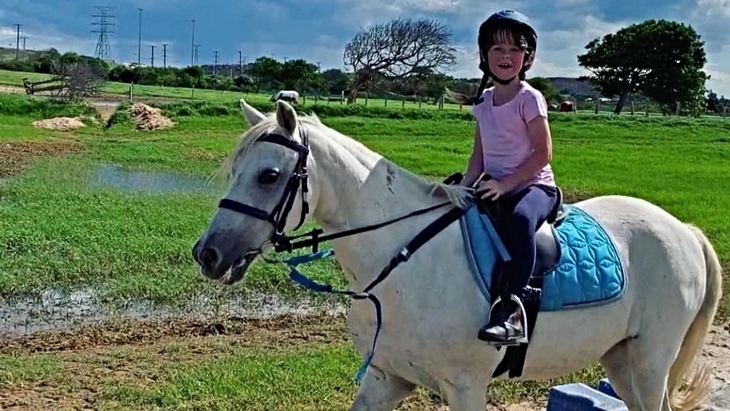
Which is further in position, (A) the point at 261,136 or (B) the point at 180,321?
(B) the point at 180,321

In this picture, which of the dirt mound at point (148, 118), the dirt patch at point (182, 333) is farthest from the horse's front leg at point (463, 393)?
the dirt mound at point (148, 118)

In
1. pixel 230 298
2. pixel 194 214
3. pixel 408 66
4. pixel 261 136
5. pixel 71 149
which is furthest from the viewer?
pixel 408 66

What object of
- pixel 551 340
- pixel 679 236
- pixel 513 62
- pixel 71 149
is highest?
pixel 513 62

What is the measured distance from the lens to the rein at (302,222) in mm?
3029

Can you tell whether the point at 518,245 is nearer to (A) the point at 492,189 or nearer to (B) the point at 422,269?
(A) the point at 492,189

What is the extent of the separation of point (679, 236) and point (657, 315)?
0.44m

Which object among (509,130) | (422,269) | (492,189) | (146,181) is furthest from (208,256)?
(146,181)

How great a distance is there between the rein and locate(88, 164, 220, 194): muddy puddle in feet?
35.4

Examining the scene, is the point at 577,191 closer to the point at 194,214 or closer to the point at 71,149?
the point at 194,214

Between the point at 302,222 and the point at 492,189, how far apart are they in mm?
875

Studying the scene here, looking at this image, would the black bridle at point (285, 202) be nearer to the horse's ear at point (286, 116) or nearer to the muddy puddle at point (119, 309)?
the horse's ear at point (286, 116)

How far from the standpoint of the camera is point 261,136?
3.08m

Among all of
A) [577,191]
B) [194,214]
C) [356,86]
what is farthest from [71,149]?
[356,86]

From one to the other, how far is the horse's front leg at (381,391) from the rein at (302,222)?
0.56 feet
